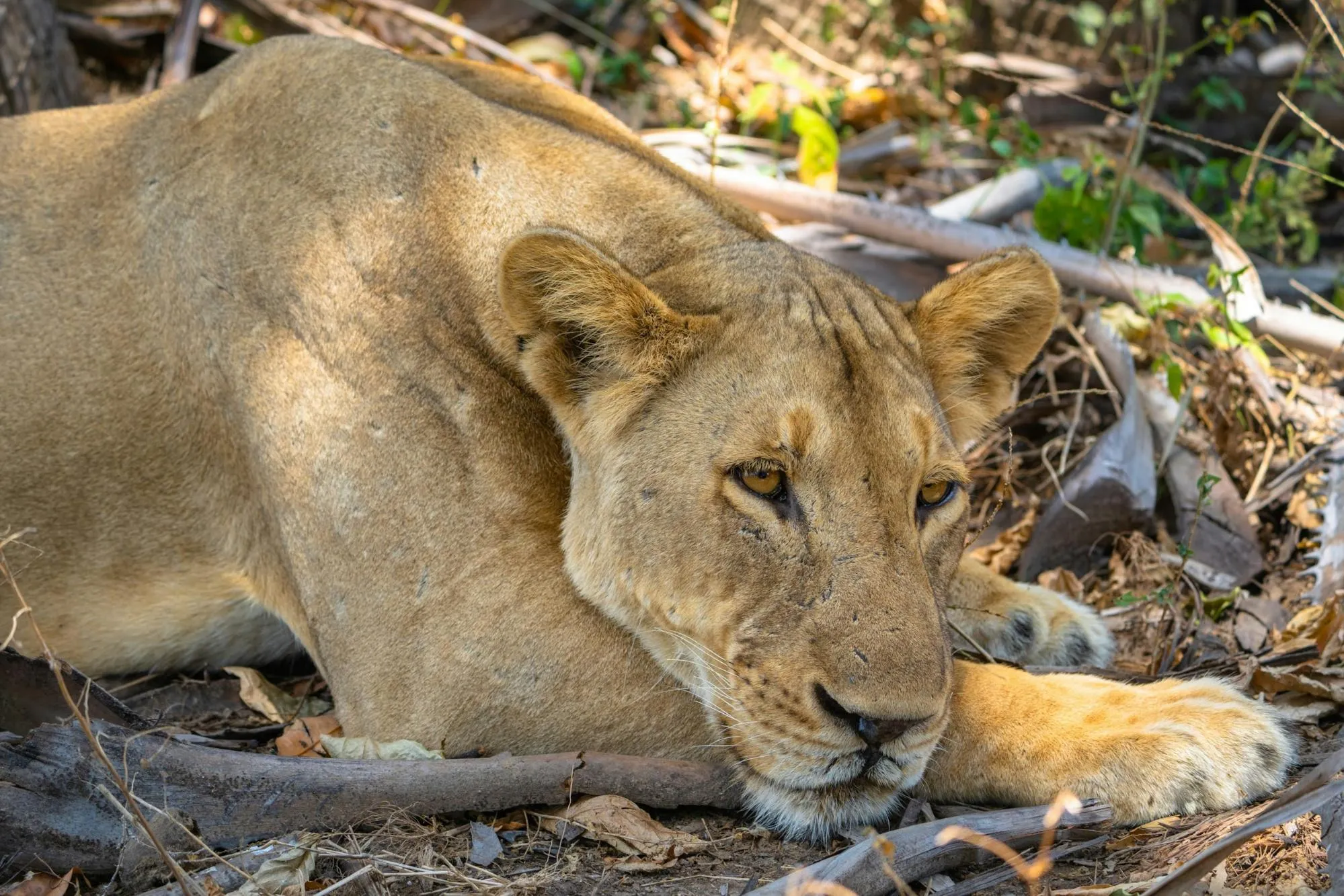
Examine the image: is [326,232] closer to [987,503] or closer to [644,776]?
[644,776]

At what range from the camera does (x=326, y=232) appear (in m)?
4.21

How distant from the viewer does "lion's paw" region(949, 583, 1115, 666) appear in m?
4.61

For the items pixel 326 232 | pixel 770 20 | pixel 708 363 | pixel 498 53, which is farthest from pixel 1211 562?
pixel 770 20

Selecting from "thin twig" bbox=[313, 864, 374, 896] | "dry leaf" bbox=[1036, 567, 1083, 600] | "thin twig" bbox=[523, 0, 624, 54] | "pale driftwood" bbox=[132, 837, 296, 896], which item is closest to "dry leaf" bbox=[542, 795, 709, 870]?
"thin twig" bbox=[313, 864, 374, 896]

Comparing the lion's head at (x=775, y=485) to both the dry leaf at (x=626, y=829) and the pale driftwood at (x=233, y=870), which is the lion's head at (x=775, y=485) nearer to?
the dry leaf at (x=626, y=829)

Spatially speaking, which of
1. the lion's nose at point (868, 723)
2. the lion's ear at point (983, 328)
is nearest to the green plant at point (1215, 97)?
the lion's ear at point (983, 328)

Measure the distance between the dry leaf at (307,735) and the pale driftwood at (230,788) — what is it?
61 centimetres

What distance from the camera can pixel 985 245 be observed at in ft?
19.7

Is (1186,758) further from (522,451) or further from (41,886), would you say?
(41,886)

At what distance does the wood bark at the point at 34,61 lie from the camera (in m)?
6.59

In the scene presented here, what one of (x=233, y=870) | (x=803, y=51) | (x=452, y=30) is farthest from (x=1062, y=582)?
(x=803, y=51)

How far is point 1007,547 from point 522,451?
7.86ft

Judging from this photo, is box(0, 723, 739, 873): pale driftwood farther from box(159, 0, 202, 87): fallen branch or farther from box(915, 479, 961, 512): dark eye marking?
box(159, 0, 202, 87): fallen branch

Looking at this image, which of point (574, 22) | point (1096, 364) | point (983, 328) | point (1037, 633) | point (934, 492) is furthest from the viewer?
point (574, 22)
